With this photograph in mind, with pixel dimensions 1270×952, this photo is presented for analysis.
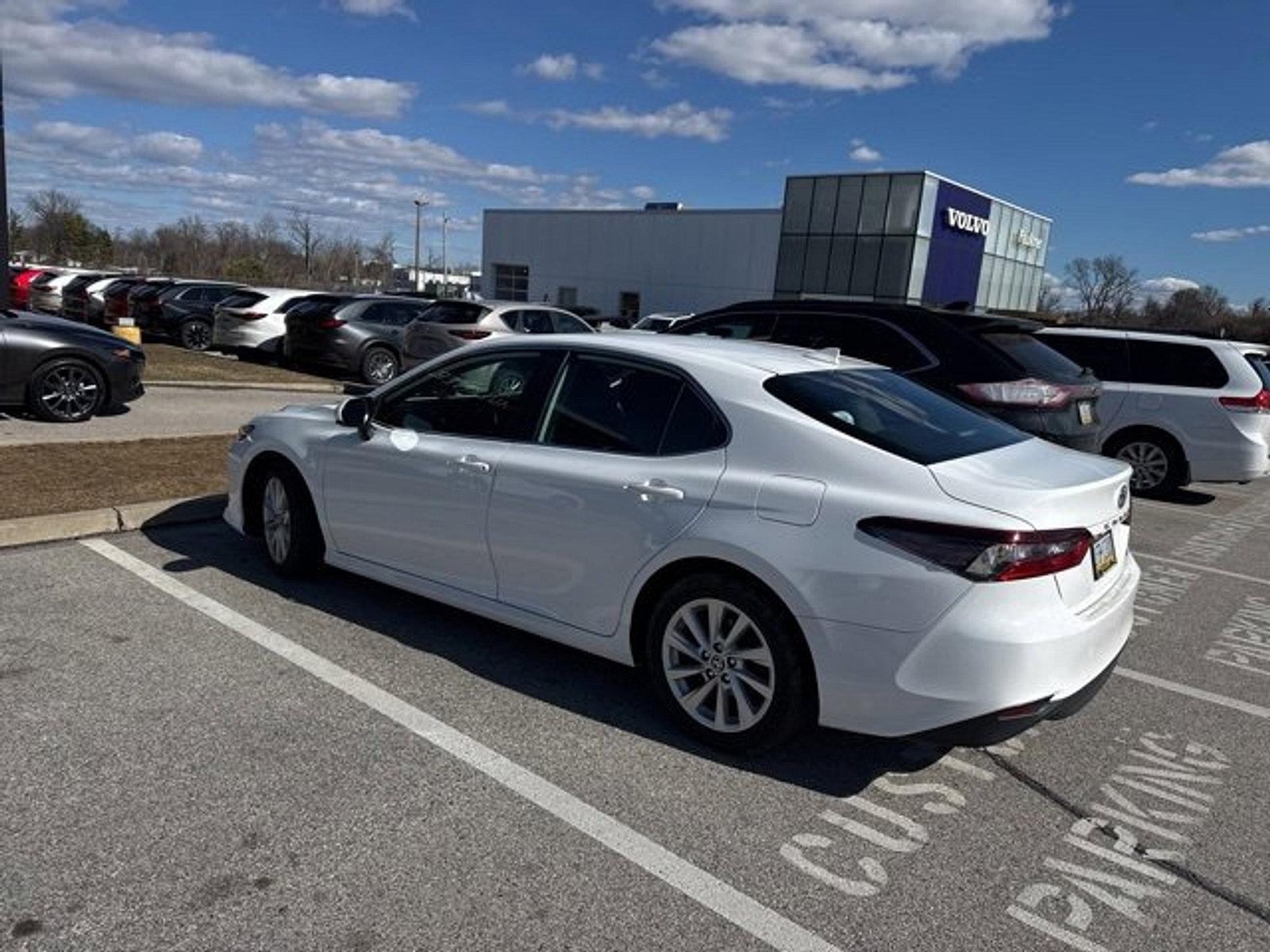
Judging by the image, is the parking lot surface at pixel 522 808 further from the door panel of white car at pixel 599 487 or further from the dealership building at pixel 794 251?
the dealership building at pixel 794 251

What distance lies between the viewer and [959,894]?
109 inches

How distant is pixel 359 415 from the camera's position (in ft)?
15.6

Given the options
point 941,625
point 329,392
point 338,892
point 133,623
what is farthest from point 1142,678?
point 329,392

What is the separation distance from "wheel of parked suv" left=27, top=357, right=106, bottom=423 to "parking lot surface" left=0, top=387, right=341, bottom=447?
11 cm

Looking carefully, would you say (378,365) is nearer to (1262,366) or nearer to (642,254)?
(1262,366)

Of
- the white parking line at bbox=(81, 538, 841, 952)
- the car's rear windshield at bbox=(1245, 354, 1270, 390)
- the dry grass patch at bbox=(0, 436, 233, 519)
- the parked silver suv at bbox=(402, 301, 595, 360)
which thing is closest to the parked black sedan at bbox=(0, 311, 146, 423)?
the dry grass patch at bbox=(0, 436, 233, 519)

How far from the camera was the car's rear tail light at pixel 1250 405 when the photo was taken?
9.67 metres

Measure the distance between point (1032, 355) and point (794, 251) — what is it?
38.9 m

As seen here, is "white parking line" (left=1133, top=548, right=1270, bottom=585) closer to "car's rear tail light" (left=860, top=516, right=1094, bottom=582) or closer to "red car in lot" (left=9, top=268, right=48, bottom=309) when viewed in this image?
"car's rear tail light" (left=860, top=516, right=1094, bottom=582)

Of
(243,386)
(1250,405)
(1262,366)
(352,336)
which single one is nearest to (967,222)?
(352,336)

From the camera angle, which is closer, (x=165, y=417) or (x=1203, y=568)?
(x=1203, y=568)

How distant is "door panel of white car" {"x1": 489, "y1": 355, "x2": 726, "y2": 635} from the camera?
3584 millimetres

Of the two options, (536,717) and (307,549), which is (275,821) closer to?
(536,717)

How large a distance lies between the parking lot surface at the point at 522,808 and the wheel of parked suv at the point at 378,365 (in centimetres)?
1169
